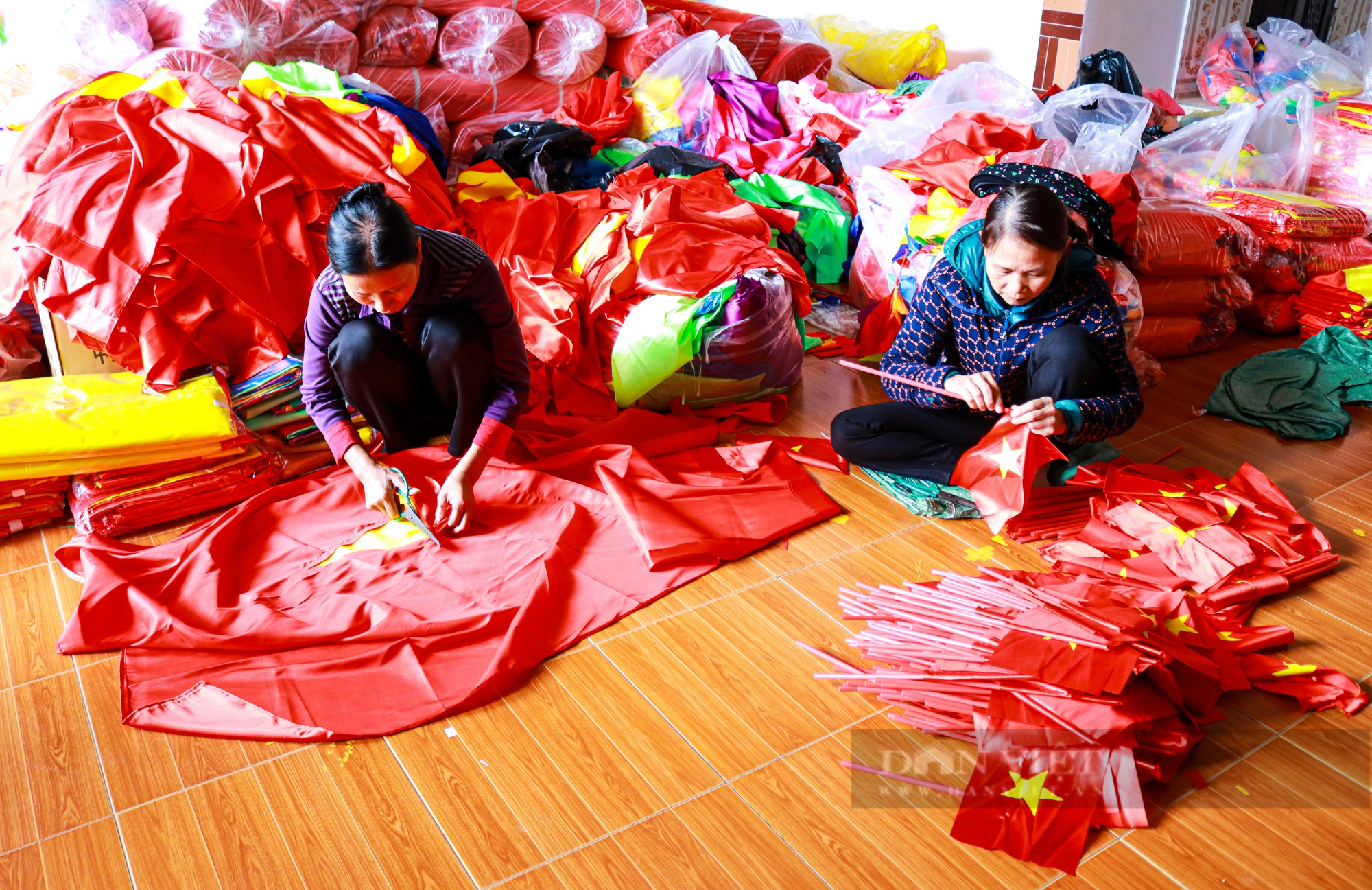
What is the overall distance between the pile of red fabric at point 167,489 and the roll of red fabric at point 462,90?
5.56ft

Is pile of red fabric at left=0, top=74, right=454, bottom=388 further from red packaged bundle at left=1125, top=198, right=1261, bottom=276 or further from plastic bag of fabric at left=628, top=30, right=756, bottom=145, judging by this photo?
red packaged bundle at left=1125, top=198, right=1261, bottom=276

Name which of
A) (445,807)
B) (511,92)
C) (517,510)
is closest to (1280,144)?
(511,92)

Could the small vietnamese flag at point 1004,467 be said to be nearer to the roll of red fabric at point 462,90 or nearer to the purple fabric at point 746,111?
the purple fabric at point 746,111

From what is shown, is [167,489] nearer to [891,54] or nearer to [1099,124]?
[1099,124]

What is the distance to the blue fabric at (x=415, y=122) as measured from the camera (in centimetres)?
276

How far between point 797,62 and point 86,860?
3.64 metres

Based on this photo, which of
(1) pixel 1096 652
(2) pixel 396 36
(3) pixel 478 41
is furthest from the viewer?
(3) pixel 478 41

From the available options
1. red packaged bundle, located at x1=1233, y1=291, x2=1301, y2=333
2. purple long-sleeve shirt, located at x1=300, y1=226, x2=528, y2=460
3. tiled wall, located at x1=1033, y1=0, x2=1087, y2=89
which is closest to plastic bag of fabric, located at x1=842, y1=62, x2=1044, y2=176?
red packaged bundle, located at x1=1233, y1=291, x2=1301, y2=333

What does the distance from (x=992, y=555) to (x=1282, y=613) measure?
0.50 m

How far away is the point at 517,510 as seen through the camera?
195 cm

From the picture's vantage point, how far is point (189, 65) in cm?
269

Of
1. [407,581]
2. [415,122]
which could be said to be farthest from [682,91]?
[407,581]

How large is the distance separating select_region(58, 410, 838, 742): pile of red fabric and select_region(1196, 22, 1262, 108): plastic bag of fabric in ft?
11.2

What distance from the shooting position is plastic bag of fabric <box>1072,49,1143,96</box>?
341 cm
